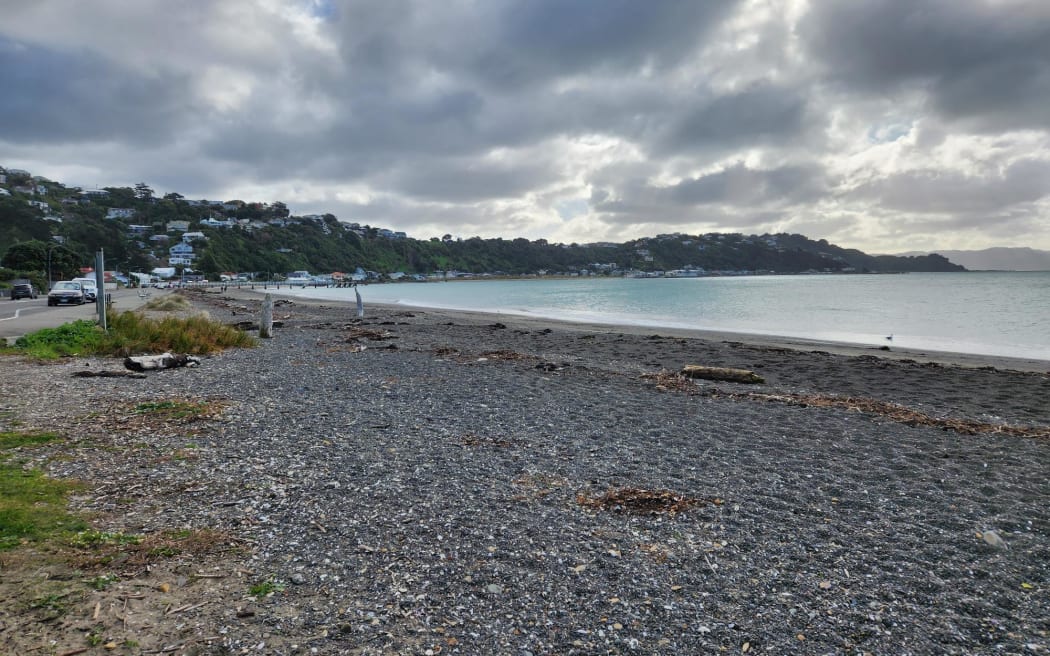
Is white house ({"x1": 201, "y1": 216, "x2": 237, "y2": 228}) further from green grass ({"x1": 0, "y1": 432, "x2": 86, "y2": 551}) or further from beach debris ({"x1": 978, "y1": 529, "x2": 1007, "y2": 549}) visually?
beach debris ({"x1": 978, "y1": 529, "x2": 1007, "y2": 549})

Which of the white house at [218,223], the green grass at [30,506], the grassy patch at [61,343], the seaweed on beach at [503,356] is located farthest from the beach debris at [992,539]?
the white house at [218,223]

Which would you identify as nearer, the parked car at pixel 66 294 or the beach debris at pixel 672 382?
the beach debris at pixel 672 382

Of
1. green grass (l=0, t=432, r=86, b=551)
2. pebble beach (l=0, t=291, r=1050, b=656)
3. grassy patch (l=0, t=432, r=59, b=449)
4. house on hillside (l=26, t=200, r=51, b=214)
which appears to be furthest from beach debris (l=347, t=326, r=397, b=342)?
house on hillside (l=26, t=200, r=51, b=214)

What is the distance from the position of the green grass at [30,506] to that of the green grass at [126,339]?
29.8 feet

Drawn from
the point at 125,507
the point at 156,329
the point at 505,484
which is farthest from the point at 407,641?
the point at 156,329

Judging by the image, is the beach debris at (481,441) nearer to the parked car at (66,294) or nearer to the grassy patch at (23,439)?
the grassy patch at (23,439)

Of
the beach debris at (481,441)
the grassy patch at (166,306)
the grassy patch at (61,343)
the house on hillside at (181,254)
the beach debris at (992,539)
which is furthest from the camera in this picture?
the house on hillside at (181,254)

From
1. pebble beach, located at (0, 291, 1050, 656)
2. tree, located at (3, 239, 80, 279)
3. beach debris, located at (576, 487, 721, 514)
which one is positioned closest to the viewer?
pebble beach, located at (0, 291, 1050, 656)

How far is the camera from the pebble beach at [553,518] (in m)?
3.51

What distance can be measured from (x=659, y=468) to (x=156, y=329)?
1483cm

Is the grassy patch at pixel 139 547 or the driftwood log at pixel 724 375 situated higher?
the grassy patch at pixel 139 547

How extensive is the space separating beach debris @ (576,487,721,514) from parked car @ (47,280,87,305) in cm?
3931

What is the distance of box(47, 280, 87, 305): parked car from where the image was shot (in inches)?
1281

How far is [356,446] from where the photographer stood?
23.7 ft
